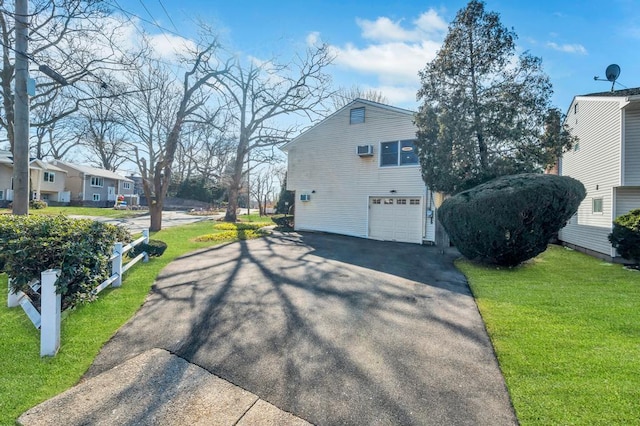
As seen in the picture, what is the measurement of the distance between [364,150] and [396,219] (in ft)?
11.6

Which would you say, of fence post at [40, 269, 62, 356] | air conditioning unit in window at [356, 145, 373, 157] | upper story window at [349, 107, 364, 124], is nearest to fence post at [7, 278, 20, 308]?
fence post at [40, 269, 62, 356]

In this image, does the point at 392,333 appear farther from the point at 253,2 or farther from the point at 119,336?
the point at 253,2

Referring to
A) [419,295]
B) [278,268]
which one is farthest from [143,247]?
[419,295]

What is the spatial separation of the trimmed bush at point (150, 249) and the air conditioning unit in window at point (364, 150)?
30.6 feet

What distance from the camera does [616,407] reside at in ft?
8.95

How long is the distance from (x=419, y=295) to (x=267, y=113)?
834 inches

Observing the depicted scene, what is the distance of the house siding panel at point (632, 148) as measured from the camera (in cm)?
942

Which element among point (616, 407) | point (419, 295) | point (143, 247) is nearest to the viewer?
point (616, 407)

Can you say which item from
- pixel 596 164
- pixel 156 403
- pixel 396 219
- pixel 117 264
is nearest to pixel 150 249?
pixel 117 264

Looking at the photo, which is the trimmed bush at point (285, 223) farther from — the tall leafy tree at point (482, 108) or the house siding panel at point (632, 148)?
the house siding panel at point (632, 148)

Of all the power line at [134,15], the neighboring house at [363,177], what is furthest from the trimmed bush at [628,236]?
the power line at [134,15]

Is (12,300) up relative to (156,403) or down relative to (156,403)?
up

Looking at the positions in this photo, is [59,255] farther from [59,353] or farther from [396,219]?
[396,219]

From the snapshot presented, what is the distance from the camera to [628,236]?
8.43 m
